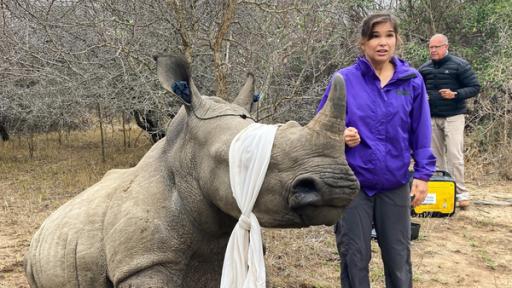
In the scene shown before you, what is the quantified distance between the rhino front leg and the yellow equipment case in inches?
191

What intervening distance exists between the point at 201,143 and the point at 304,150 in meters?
0.55

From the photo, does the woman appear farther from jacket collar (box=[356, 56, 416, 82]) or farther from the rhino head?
the rhino head

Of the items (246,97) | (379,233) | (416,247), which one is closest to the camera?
(246,97)

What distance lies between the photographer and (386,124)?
9.23 ft

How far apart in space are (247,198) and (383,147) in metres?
1.21

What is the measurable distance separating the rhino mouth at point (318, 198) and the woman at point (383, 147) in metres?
0.99

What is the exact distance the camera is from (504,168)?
9.17m

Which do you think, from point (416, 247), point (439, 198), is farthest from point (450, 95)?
point (416, 247)

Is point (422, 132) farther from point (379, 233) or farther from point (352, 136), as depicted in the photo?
point (379, 233)

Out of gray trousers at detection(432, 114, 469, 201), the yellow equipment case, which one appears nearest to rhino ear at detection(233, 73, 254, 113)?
the yellow equipment case

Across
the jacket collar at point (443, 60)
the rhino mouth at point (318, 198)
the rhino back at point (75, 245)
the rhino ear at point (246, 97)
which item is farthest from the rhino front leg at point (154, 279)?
the jacket collar at point (443, 60)

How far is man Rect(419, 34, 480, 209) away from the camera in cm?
694

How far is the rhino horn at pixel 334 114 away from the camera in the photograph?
1734mm

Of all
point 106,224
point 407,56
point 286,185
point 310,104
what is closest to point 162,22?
point 310,104
